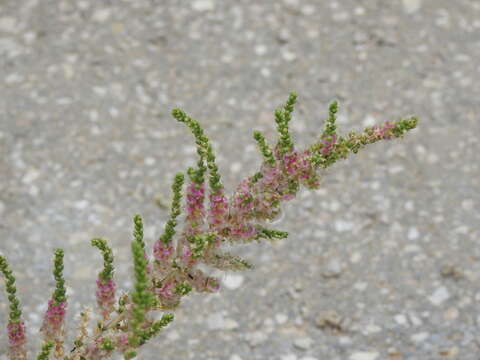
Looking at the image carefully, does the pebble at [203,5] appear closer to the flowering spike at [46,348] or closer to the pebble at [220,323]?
the pebble at [220,323]

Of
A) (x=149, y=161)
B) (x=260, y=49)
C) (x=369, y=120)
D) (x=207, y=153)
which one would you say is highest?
(x=260, y=49)

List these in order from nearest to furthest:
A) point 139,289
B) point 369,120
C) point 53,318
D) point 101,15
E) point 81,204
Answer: point 139,289, point 53,318, point 81,204, point 369,120, point 101,15

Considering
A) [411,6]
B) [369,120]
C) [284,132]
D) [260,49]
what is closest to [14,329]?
[284,132]

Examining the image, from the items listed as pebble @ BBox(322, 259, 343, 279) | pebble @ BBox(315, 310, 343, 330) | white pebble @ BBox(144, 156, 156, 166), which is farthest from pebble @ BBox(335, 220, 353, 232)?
white pebble @ BBox(144, 156, 156, 166)

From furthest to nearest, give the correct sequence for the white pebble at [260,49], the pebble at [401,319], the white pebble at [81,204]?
the white pebble at [260,49] → the white pebble at [81,204] → the pebble at [401,319]

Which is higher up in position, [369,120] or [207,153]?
[369,120]

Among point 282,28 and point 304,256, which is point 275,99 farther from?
point 304,256

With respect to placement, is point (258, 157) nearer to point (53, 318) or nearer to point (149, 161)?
point (149, 161)

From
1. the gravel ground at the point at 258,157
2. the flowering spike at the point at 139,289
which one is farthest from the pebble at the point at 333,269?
the flowering spike at the point at 139,289
